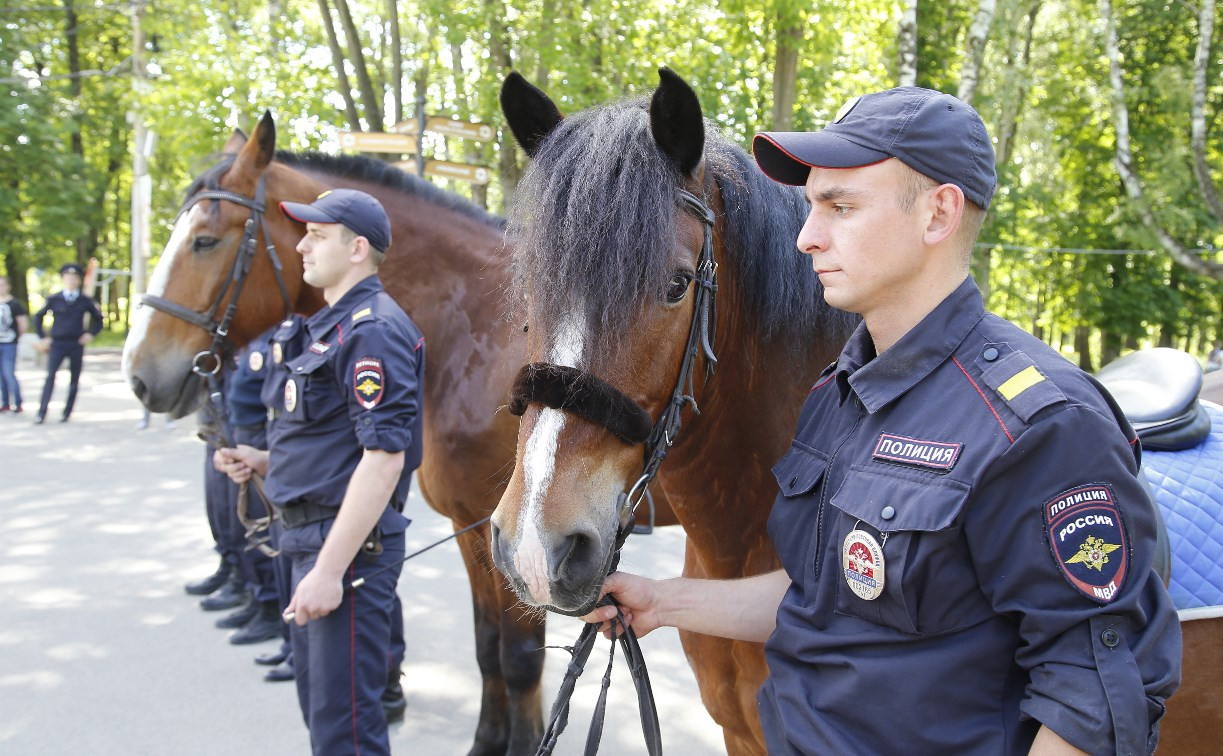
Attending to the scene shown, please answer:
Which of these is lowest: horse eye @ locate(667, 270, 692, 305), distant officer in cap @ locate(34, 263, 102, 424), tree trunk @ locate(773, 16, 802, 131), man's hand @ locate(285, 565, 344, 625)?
distant officer in cap @ locate(34, 263, 102, 424)

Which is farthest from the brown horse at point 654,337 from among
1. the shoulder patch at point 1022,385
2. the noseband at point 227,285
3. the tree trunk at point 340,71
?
the tree trunk at point 340,71

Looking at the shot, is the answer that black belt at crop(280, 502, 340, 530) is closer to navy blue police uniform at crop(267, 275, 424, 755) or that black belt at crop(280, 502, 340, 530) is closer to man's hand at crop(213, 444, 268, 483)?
navy blue police uniform at crop(267, 275, 424, 755)

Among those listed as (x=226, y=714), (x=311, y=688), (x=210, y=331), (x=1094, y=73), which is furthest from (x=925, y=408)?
(x=1094, y=73)

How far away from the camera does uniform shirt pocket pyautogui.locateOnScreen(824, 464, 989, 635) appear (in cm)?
107

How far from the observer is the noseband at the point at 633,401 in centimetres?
137

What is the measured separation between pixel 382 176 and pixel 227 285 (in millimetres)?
911

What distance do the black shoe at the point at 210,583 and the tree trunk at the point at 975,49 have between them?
10192 mm

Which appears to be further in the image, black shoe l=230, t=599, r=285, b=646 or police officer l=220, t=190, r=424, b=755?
black shoe l=230, t=599, r=285, b=646

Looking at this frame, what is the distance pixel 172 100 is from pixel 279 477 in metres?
10.6

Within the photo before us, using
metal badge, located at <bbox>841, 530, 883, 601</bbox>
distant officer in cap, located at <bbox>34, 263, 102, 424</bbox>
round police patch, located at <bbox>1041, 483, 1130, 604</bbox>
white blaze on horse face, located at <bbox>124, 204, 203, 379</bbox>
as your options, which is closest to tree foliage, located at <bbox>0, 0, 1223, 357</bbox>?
white blaze on horse face, located at <bbox>124, 204, 203, 379</bbox>

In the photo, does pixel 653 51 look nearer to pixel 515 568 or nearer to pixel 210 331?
pixel 210 331

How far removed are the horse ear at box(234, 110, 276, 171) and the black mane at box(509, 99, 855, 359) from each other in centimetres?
230

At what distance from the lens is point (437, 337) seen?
363 centimetres

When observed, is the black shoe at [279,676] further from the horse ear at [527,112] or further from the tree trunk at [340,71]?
the tree trunk at [340,71]
